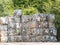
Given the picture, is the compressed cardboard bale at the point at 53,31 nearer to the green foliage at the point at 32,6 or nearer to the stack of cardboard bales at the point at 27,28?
the stack of cardboard bales at the point at 27,28

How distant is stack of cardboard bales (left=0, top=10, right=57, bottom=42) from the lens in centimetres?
1064

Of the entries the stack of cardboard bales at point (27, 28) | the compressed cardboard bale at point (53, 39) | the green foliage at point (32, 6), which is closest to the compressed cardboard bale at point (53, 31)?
the stack of cardboard bales at point (27, 28)

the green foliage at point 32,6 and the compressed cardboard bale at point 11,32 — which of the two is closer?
the compressed cardboard bale at point 11,32

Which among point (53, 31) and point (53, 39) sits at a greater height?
point (53, 31)

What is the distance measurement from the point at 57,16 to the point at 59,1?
61 cm

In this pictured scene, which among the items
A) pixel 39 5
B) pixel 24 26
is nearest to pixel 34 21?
pixel 24 26

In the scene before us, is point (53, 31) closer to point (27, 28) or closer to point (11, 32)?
point (27, 28)

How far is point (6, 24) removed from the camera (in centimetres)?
1066

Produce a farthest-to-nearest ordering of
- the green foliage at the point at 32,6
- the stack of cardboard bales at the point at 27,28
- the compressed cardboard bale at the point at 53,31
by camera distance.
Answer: the green foliage at the point at 32,6 → the compressed cardboard bale at the point at 53,31 → the stack of cardboard bales at the point at 27,28

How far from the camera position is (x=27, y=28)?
10711mm

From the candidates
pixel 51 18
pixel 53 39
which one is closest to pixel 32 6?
pixel 51 18

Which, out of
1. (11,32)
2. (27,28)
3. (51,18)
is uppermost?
(51,18)

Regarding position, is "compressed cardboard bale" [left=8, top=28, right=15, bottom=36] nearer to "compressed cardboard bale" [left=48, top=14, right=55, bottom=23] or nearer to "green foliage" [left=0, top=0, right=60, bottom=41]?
"compressed cardboard bale" [left=48, top=14, right=55, bottom=23]

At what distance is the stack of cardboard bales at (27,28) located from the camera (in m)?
10.6
